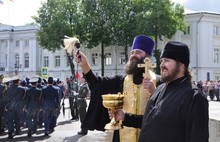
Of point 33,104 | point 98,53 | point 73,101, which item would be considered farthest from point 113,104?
point 98,53

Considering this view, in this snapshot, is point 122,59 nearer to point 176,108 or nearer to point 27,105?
point 27,105

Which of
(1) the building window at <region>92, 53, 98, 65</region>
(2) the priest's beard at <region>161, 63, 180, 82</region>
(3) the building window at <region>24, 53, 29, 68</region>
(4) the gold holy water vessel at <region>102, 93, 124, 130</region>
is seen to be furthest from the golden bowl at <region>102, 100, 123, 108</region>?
(3) the building window at <region>24, 53, 29, 68</region>

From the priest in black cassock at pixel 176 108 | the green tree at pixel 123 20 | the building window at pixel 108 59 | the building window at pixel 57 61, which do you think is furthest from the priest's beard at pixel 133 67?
the building window at pixel 57 61

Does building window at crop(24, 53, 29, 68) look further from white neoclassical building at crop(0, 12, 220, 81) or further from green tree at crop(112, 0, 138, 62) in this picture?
green tree at crop(112, 0, 138, 62)

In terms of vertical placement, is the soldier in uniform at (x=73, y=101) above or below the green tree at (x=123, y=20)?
below

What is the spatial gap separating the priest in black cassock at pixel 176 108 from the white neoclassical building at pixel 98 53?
41382 millimetres

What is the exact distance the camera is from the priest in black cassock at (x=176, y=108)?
323 centimetres

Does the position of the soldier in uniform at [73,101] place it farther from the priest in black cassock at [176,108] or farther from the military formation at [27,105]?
the priest in black cassock at [176,108]

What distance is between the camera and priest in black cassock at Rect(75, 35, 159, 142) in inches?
199

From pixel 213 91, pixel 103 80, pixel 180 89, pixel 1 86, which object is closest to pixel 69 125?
pixel 1 86

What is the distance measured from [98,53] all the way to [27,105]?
158ft

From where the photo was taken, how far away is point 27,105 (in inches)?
549

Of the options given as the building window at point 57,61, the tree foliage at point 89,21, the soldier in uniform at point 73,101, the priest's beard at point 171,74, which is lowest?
the soldier in uniform at point 73,101

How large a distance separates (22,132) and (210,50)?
134 feet
